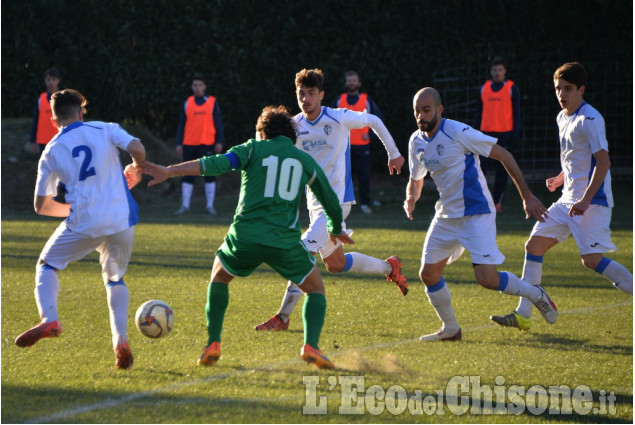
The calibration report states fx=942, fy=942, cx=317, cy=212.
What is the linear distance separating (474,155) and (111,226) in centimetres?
263

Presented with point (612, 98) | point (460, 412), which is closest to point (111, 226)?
point (460, 412)

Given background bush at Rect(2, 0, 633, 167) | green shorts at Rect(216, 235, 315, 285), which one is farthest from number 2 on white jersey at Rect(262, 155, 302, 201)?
background bush at Rect(2, 0, 633, 167)

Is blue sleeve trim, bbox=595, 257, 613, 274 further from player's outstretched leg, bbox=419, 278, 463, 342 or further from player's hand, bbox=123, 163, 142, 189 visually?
player's hand, bbox=123, 163, 142, 189

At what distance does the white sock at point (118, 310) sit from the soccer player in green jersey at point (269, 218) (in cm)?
53

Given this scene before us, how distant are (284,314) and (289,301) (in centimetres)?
12

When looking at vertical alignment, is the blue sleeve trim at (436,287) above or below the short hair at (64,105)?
below

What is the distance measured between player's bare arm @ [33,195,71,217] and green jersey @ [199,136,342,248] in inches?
38.8

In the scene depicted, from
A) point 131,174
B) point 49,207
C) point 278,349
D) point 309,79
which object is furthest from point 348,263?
point 49,207

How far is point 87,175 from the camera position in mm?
5988

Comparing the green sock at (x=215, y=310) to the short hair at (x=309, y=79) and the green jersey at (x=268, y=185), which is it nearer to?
the green jersey at (x=268, y=185)

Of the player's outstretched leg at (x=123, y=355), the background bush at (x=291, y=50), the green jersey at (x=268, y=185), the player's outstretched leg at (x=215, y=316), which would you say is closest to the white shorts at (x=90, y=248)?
the player's outstretched leg at (x=123, y=355)

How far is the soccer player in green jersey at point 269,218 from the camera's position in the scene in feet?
19.4

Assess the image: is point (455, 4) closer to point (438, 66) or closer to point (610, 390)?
point (438, 66)

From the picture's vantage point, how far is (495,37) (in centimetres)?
1831
